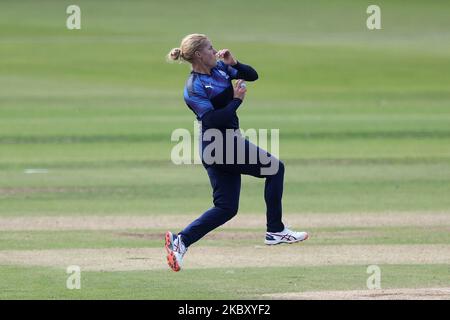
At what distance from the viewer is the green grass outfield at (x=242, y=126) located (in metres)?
14.2

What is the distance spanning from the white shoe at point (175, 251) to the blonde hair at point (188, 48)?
5.74 ft

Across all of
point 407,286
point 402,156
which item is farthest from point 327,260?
point 402,156

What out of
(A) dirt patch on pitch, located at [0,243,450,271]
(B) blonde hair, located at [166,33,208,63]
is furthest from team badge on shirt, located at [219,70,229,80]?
(A) dirt patch on pitch, located at [0,243,450,271]

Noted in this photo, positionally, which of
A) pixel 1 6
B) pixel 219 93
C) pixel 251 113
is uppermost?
pixel 1 6

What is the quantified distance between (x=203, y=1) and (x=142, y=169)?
198 ft

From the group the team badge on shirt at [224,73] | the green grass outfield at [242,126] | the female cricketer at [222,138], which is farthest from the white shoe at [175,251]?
the team badge on shirt at [224,73]

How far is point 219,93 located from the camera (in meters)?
12.4

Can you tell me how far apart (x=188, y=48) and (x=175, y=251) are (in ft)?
6.61

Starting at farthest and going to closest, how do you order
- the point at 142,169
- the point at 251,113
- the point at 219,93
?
the point at 251,113
the point at 142,169
the point at 219,93

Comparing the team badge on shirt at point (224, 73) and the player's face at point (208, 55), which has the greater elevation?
the player's face at point (208, 55)

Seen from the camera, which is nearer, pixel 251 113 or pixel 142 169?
pixel 142 169

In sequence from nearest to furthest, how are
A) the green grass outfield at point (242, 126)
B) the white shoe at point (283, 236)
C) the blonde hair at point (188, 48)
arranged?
the blonde hair at point (188, 48), the white shoe at point (283, 236), the green grass outfield at point (242, 126)

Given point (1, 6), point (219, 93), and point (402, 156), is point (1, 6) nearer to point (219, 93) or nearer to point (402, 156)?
point (402, 156)

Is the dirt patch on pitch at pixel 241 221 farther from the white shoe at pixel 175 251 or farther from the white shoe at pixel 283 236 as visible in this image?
the white shoe at pixel 175 251
